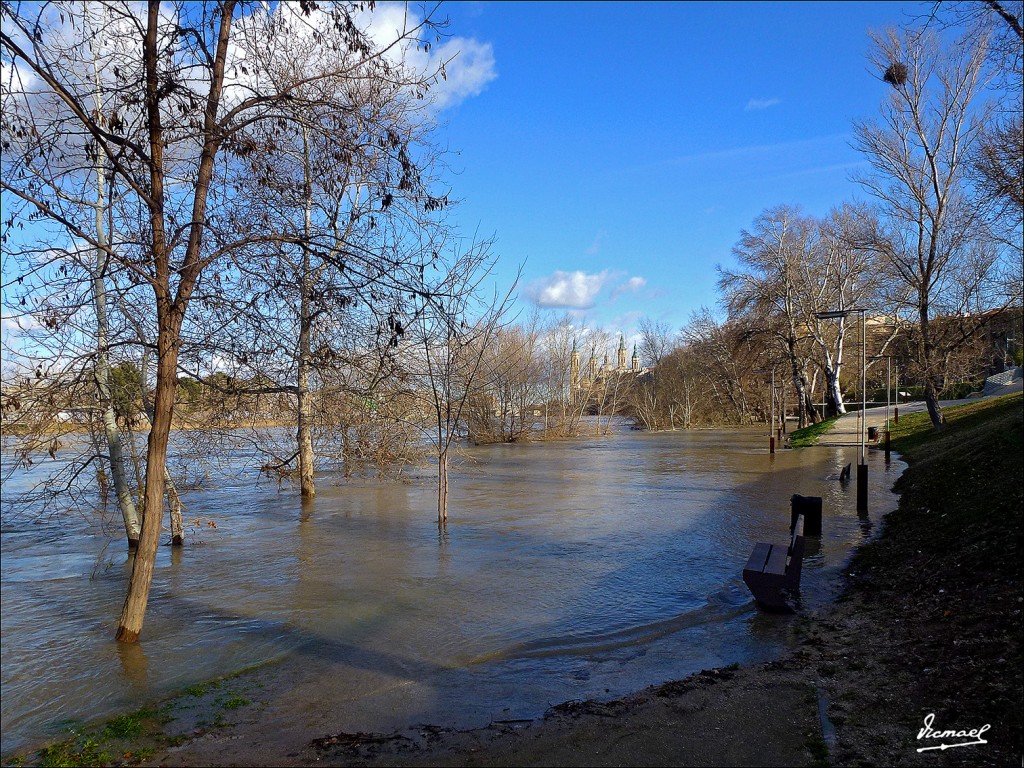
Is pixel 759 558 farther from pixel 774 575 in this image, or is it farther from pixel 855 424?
pixel 855 424

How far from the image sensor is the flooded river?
6043 mm

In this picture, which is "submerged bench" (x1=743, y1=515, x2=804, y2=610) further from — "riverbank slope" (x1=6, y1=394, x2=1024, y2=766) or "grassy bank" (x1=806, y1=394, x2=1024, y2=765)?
"grassy bank" (x1=806, y1=394, x2=1024, y2=765)

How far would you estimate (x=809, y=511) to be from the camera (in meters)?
11.3

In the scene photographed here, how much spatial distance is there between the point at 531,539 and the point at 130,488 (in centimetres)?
709

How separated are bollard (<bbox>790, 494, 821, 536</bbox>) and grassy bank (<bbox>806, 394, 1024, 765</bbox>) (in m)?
1.19

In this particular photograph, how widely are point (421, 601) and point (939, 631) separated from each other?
5657 mm

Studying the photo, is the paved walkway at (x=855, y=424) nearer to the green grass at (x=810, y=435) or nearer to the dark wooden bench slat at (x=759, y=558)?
the green grass at (x=810, y=435)

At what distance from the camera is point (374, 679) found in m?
6.13

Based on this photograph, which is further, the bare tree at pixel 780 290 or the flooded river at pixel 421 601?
the bare tree at pixel 780 290

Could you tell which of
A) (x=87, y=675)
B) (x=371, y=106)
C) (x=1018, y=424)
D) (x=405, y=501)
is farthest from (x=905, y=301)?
(x=87, y=675)

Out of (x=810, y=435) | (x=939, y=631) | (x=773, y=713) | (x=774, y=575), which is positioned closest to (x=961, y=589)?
(x=939, y=631)

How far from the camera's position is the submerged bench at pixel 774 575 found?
7.22 meters

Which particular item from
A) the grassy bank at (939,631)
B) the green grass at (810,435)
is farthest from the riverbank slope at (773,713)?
the green grass at (810,435)

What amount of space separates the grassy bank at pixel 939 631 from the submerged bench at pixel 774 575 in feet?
1.91
